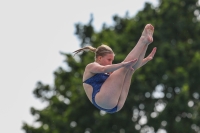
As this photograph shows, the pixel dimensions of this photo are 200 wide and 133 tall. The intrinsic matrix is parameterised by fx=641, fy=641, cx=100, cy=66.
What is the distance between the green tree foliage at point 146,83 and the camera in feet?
85.3

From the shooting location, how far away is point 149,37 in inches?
397

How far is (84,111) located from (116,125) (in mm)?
1786

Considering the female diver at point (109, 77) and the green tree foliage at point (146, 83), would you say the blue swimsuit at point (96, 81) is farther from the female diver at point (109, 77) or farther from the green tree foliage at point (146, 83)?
the green tree foliage at point (146, 83)

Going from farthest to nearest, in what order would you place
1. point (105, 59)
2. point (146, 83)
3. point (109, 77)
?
point (146, 83), point (109, 77), point (105, 59)

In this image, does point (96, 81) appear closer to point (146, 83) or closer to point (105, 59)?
point (105, 59)

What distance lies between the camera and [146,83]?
26609 millimetres

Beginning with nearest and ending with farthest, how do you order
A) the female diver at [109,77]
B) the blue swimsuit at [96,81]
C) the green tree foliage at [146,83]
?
the female diver at [109,77], the blue swimsuit at [96,81], the green tree foliage at [146,83]

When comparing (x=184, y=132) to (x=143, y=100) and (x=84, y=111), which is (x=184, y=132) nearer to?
(x=143, y=100)

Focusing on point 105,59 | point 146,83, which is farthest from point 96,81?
point 146,83

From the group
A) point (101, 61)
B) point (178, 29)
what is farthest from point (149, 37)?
point (178, 29)

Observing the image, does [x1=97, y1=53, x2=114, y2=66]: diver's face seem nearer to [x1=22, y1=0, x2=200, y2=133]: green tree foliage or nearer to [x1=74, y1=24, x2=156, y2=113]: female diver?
[x1=74, y1=24, x2=156, y2=113]: female diver

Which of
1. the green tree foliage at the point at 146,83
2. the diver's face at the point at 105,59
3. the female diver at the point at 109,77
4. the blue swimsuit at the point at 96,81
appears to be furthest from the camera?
the green tree foliage at the point at 146,83

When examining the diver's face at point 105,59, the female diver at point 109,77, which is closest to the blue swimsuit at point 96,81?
the female diver at point 109,77

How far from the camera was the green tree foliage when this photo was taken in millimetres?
26000
